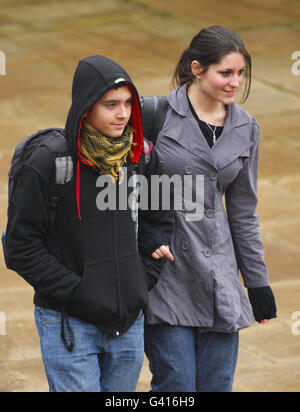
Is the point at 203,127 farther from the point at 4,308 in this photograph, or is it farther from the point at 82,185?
the point at 4,308

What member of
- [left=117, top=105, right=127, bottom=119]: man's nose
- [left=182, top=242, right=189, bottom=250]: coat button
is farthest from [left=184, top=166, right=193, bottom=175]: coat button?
[left=117, top=105, right=127, bottom=119]: man's nose

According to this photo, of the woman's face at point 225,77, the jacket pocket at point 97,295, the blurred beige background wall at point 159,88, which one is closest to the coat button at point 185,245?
the jacket pocket at point 97,295

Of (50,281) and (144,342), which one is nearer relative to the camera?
(50,281)

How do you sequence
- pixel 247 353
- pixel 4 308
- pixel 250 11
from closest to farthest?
pixel 247 353 < pixel 4 308 < pixel 250 11

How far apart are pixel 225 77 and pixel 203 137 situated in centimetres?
27

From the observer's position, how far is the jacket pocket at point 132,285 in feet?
11.7

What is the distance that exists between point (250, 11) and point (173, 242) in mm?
10750

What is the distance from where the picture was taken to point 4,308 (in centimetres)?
635

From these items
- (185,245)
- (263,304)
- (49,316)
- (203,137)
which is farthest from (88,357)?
(203,137)

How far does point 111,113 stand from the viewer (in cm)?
347

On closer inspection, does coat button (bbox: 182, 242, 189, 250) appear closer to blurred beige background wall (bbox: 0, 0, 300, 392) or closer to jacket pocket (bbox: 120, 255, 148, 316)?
jacket pocket (bbox: 120, 255, 148, 316)

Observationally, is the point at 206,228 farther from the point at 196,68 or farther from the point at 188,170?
the point at 196,68

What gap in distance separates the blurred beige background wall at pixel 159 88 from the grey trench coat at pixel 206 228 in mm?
1582
